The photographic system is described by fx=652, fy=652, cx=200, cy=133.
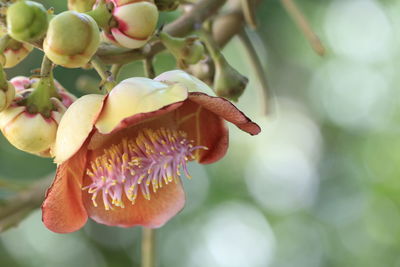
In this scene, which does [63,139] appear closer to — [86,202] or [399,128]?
[86,202]

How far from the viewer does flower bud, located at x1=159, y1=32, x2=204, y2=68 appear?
88 cm

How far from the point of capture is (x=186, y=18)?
104 centimetres

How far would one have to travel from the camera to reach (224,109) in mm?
764

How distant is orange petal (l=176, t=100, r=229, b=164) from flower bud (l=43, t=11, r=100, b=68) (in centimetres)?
17

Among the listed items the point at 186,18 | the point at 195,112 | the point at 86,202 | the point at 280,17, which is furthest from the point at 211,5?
the point at 280,17

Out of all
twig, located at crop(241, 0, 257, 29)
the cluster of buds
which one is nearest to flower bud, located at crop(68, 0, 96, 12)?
the cluster of buds

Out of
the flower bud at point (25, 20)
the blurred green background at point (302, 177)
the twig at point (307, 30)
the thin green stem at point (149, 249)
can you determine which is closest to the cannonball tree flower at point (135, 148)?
the flower bud at point (25, 20)

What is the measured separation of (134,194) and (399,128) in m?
4.51

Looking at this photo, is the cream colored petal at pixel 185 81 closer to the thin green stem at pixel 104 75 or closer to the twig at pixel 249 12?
the thin green stem at pixel 104 75

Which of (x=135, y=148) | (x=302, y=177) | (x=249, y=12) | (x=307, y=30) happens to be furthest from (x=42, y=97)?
(x=302, y=177)

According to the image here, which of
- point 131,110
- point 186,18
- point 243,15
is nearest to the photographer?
point 131,110

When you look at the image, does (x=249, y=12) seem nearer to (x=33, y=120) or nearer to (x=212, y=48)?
(x=212, y=48)

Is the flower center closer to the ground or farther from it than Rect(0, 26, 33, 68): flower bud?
closer to the ground

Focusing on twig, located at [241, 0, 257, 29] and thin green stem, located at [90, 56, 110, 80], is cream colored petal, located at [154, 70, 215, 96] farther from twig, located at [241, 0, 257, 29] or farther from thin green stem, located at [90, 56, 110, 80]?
twig, located at [241, 0, 257, 29]
